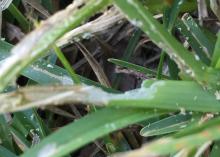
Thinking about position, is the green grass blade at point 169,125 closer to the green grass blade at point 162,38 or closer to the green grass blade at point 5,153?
the green grass blade at point 162,38

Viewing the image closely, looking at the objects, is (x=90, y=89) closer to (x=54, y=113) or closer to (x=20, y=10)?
(x=54, y=113)

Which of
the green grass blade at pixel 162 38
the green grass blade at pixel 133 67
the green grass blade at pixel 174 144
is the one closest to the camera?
the green grass blade at pixel 174 144

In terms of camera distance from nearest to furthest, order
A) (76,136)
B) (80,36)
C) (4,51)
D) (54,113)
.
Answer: (76,136), (80,36), (4,51), (54,113)

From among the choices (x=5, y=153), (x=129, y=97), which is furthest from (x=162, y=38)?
(x=5, y=153)

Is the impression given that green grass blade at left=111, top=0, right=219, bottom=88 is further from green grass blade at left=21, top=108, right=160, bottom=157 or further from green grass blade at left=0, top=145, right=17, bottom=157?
green grass blade at left=0, top=145, right=17, bottom=157

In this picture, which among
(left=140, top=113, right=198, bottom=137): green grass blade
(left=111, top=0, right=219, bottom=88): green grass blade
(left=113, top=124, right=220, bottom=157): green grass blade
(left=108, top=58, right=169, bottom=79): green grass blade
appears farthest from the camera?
(left=108, top=58, right=169, bottom=79): green grass blade

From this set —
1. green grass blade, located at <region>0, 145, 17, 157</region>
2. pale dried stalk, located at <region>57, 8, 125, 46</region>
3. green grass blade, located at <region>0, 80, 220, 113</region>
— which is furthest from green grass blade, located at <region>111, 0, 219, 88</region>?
green grass blade, located at <region>0, 145, 17, 157</region>

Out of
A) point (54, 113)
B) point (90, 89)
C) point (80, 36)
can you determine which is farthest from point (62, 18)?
point (54, 113)

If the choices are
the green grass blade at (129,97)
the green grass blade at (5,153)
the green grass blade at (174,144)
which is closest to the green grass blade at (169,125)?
the green grass blade at (129,97)
